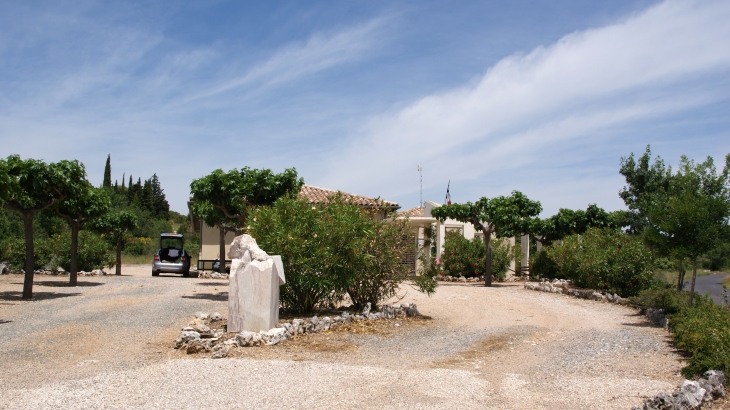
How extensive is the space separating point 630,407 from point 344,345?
453 centimetres

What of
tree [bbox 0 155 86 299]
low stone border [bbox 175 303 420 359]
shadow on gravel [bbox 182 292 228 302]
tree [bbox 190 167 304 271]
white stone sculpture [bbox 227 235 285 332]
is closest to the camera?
low stone border [bbox 175 303 420 359]

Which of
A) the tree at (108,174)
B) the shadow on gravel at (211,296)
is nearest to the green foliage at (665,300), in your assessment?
the shadow on gravel at (211,296)

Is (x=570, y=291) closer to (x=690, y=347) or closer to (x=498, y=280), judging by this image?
(x=498, y=280)

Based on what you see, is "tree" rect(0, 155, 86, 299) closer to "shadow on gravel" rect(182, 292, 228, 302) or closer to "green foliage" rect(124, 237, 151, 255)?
"shadow on gravel" rect(182, 292, 228, 302)

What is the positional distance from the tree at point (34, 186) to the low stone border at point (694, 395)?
13060 millimetres

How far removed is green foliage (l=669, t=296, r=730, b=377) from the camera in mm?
6668

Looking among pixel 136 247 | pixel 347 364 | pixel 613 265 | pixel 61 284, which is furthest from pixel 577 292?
→ pixel 136 247

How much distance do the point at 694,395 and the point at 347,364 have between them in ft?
13.1

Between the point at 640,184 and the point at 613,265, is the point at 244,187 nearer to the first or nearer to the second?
the point at 613,265

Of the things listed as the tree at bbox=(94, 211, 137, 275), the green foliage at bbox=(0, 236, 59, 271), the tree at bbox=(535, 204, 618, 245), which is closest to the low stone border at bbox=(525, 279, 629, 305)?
the tree at bbox=(535, 204, 618, 245)

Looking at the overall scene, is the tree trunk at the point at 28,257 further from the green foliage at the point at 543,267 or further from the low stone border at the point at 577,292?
the green foliage at the point at 543,267

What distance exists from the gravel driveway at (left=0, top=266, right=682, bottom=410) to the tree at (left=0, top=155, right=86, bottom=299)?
1.97 meters

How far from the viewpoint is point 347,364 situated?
7.68 metres

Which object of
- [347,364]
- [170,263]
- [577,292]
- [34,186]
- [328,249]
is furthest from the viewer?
[170,263]
